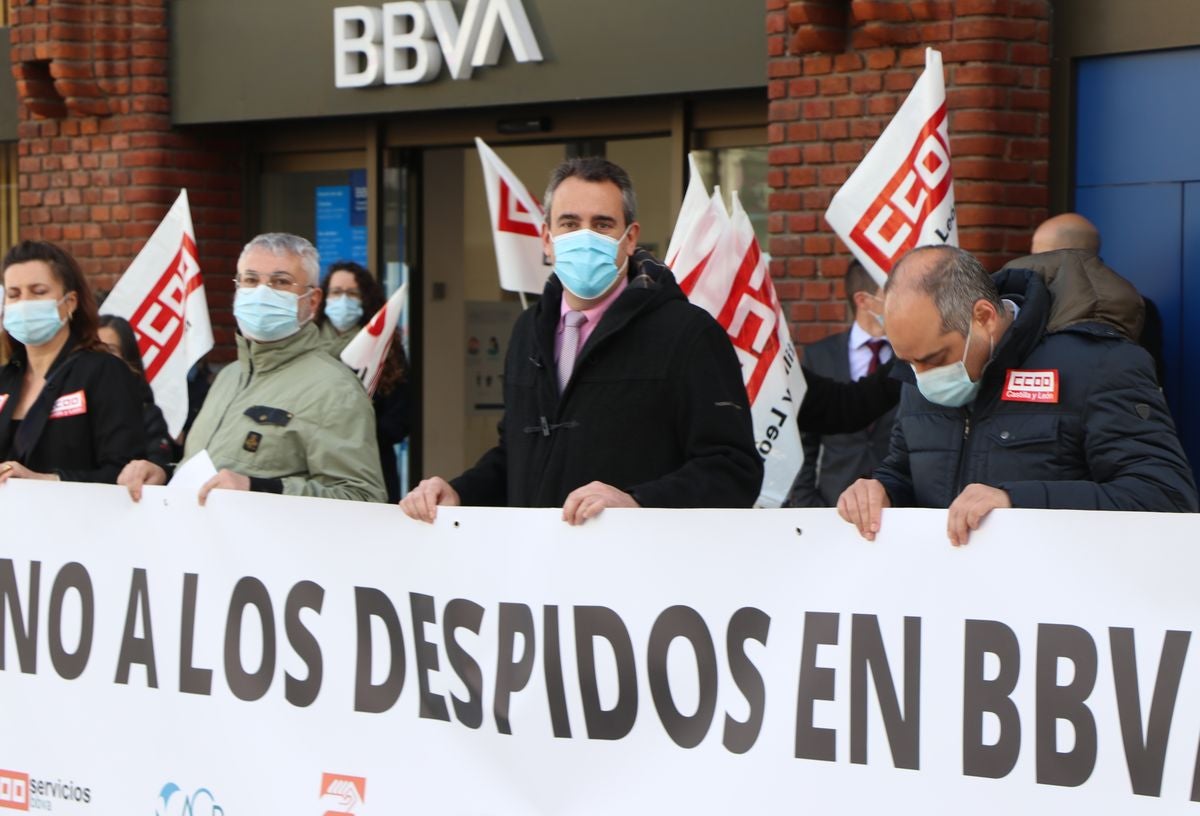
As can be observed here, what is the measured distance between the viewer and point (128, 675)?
4.90 metres

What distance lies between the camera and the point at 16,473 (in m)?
5.30

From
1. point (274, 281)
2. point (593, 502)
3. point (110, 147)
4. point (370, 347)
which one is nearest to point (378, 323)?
point (370, 347)

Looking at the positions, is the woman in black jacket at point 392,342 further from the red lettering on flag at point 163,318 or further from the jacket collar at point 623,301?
the jacket collar at point 623,301

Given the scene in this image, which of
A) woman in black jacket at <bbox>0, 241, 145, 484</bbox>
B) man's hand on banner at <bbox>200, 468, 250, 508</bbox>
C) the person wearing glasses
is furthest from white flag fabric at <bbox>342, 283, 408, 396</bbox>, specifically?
man's hand on banner at <bbox>200, 468, 250, 508</bbox>

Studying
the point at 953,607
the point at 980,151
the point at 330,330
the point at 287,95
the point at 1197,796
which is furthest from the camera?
the point at 287,95

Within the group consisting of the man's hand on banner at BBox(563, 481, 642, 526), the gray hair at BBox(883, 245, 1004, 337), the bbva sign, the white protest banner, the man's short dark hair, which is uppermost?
the bbva sign

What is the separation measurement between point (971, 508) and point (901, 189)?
2499mm

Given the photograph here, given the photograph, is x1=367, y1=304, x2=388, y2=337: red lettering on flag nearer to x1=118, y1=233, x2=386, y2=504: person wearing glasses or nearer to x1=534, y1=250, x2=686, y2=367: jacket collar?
x1=118, y1=233, x2=386, y2=504: person wearing glasses

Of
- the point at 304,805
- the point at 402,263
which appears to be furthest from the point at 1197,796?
the point at 402,263

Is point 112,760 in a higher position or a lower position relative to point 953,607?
lower

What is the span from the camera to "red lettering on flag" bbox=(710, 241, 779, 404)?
19.8ft

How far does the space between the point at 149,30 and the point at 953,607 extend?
24.6 feet

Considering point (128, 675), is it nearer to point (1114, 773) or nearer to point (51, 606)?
point (51, 606)

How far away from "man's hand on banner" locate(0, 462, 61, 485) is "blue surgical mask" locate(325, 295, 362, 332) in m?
2.62
